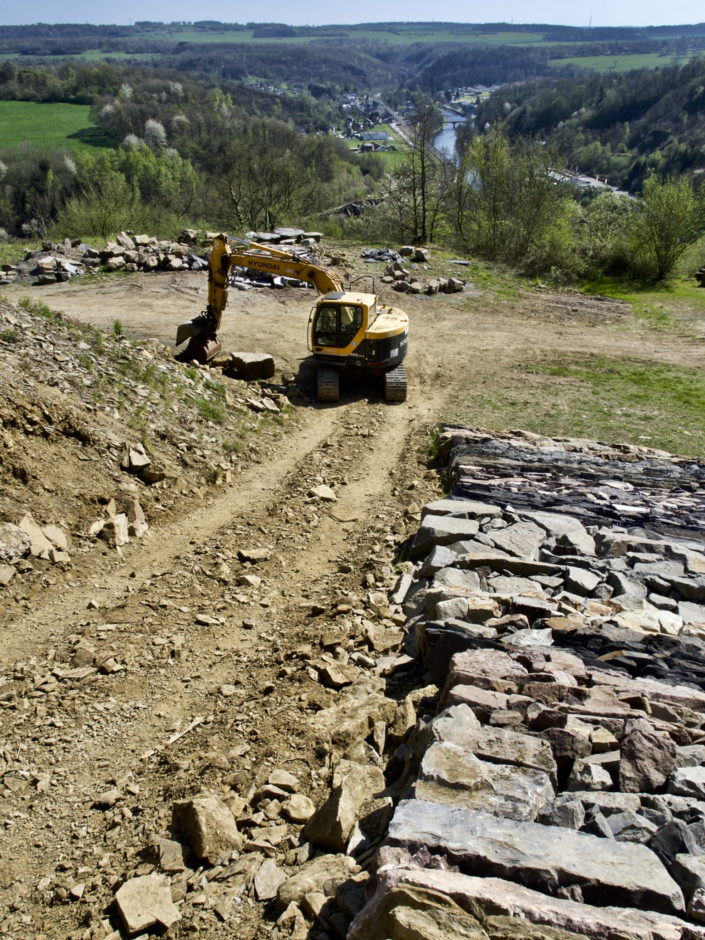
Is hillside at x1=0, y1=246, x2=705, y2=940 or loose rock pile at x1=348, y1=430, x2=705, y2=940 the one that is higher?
loose rock pile at x1=348, y1=430, x2=705, y2=940

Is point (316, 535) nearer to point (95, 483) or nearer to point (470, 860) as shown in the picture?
point (95, 483)

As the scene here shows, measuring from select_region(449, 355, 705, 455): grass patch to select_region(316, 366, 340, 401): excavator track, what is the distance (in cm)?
269

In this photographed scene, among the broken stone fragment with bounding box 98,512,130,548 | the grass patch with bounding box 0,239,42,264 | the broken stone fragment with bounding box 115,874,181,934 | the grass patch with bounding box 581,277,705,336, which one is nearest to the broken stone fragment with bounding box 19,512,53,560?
the broken stone fragment with bounding box 98,512,130,548

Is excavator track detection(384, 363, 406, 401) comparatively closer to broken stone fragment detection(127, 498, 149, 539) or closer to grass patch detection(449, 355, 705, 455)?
grass patch detection(449, 355, 705, 455)

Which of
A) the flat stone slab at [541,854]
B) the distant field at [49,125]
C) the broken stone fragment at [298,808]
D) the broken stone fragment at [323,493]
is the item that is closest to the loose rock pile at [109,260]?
the broken stone fragment at [323,493]

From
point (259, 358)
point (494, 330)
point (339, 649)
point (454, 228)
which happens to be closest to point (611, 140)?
point (454, 228)

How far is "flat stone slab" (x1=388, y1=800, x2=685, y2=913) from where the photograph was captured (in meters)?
3.45

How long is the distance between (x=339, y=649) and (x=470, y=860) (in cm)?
395

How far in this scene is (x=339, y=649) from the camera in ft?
24.6

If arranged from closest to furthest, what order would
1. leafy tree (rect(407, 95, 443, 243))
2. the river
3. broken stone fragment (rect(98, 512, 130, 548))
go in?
broken stone fragment (rect(98, 512, 130, 548)), leafy tree (rect(407, 95, 443, 243)), the river

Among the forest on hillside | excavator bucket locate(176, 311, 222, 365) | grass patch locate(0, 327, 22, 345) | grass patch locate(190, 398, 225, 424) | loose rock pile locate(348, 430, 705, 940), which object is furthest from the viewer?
the forest on hillside

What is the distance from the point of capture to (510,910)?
327cm

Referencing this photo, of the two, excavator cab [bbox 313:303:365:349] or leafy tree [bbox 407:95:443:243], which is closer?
excavator cab [bbox 313:303:365:349]

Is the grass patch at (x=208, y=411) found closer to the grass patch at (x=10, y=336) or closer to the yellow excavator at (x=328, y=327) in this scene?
the yellow excavator at (x=328, y=327)
